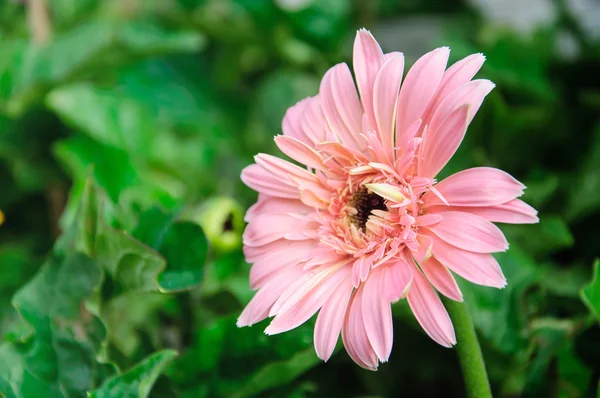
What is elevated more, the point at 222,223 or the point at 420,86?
the point at 420,86

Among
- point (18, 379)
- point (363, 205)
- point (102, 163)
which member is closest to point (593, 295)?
point (363, 205)

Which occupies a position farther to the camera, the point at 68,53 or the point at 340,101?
the point at 68,53

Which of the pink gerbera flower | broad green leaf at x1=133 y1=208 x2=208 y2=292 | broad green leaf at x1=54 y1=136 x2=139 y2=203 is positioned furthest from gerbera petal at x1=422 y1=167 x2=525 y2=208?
broad green leaf at x1=54 y1=136 x2=139 y2=203

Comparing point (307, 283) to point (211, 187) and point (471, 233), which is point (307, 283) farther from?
point (211, 187)

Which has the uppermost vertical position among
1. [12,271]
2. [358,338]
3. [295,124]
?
[295,124]

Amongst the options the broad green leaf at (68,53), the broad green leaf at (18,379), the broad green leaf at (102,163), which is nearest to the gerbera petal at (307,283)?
the broad green leaf at (18,379)

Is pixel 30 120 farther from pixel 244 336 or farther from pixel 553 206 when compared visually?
pixel 553 206

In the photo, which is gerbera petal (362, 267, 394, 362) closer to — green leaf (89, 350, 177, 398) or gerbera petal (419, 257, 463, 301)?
gerbera petal (419, 257, 463, 301)

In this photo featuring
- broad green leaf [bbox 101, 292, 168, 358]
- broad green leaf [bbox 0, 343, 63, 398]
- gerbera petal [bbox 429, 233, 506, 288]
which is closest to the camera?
gerbera petal [bbox 429, 233, 506, 288]
